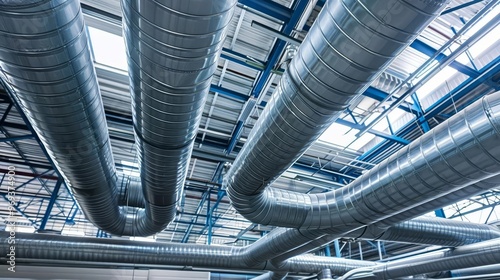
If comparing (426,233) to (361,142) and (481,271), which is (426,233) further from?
(481,271)

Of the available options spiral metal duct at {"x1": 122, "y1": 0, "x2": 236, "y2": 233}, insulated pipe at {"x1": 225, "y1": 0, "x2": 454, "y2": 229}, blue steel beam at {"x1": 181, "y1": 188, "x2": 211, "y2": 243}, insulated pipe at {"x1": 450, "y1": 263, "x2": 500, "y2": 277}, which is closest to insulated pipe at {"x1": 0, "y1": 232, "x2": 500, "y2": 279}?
insulated pipe at {"x1": 450, "y1": 263, "x2": 500, "y2": 277}

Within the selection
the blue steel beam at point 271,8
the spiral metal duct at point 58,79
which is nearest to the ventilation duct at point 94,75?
the spiral metal duct at point 58,79

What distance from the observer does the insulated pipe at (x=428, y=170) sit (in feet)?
7.28

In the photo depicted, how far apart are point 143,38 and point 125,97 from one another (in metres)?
4.05

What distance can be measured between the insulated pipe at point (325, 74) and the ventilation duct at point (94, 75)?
57cm

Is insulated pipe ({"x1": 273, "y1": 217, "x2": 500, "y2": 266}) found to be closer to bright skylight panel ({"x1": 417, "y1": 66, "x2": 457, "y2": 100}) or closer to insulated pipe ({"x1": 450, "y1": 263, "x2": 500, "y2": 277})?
insulated pipe ({"x1": 450, "y1": 263, "x2": 500, "y2": 277})

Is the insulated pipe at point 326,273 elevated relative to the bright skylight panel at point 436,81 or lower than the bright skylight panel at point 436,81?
lower

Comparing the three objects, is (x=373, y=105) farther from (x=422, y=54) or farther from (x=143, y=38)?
(x=143, y=38)

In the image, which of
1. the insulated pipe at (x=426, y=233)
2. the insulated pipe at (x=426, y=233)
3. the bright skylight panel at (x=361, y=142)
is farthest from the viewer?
the bright skylight panel at (x=361, y=142)

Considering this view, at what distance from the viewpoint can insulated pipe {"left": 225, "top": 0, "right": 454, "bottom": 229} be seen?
1.46m

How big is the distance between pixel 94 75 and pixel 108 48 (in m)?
2.28

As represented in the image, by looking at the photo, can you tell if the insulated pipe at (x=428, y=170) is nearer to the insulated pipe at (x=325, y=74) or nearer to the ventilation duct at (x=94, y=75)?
the insulated pipe at (x=325, y=74)

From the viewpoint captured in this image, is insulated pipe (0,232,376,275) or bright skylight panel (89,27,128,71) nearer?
bright skylight panel (89,27,128,71)

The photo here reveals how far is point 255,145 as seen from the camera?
108 inches
